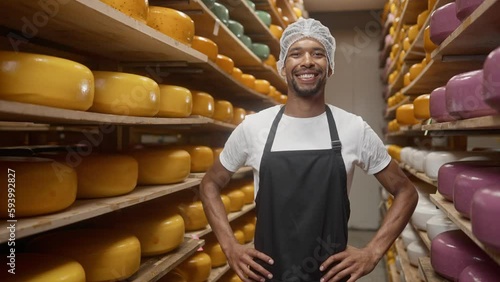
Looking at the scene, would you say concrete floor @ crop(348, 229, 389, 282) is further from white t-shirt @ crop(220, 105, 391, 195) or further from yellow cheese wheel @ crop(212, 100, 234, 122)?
white t-shirt @ crop(220, 105, 391, 195)

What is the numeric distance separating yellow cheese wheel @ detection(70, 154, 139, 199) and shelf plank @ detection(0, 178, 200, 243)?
34mm

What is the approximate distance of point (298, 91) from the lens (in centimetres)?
184

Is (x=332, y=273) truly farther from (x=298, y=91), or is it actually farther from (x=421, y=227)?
(x=421, y=227)

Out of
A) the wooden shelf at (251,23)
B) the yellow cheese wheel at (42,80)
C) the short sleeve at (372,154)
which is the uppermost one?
→ the wooden shelf at (251,23)

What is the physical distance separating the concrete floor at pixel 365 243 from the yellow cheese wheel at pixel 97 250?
11.0 feet

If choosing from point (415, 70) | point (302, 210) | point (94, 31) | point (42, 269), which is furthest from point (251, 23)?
point (42, 269)

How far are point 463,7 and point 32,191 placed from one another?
1476mm

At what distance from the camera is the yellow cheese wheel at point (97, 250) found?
1.59 m

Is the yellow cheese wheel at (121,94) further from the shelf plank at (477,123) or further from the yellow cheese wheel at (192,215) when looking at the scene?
the shelf plank at (477,123)

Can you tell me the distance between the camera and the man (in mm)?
1674

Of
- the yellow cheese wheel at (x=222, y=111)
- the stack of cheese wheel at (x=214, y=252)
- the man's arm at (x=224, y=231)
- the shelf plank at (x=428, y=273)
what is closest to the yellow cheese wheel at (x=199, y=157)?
the yellow cheese wheel at (x=222, y=111)

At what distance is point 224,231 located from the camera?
6.07 ft

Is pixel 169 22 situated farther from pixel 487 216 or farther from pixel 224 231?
pixel 487 216

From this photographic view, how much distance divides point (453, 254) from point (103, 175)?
1396mm
